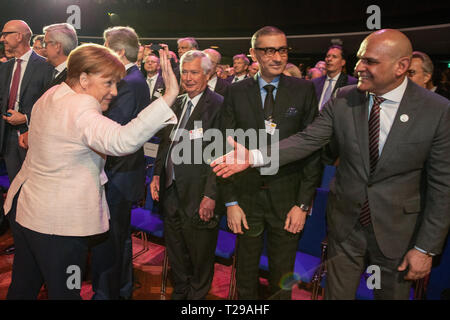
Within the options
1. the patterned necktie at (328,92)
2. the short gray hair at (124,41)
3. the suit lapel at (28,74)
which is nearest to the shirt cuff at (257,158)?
the short gray hair at (124,41)

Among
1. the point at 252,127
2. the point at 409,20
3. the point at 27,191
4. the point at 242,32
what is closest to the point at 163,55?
the point at 252,127

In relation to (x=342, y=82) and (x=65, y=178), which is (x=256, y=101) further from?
(x=342, y=82)

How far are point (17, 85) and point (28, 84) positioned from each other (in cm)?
13

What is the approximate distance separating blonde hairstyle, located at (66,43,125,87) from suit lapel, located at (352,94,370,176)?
3.99ft

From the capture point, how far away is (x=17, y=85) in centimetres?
326

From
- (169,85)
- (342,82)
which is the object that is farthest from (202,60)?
(342,82)

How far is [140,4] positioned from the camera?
1186 centimetres

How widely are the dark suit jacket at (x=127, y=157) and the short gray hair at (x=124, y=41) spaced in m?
0.11

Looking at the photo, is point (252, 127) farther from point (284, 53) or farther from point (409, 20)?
point (409, 20)

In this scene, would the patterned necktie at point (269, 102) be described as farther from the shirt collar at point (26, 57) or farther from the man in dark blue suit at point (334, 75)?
the man in dark blue suit at point (334, 75)

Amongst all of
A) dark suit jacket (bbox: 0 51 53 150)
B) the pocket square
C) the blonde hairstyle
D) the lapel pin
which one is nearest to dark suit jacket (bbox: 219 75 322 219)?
the pocket square

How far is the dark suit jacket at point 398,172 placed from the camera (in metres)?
1.51

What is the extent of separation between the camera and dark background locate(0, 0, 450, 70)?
812 cm
